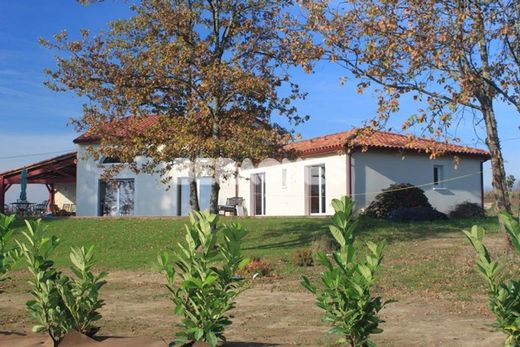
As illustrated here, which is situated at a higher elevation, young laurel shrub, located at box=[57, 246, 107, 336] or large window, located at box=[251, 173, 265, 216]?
large window, located at box=[251, 173, 265, 216]

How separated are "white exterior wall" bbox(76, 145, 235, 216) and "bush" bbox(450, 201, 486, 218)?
418 inches

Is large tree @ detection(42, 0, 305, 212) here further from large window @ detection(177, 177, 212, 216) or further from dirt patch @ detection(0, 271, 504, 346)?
large window @ detection(177, 177, 212, 216)

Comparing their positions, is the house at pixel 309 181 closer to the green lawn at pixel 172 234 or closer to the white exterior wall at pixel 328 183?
the white exterior wall at pixel 328 183

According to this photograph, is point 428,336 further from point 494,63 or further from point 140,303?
point 494,63

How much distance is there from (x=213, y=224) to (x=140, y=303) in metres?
4.65

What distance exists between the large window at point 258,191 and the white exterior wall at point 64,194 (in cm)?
1512

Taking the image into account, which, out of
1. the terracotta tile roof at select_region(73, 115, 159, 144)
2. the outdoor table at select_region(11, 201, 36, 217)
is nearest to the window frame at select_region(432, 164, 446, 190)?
the terracotta tile roof at select_region(73, 115, 159, 144)

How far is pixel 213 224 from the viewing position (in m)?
4.38

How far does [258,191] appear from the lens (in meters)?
29.0

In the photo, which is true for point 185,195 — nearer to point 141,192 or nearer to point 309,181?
point 141,192

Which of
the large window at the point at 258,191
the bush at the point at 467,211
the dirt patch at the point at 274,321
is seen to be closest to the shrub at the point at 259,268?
the dirt patch at the point at 274,321

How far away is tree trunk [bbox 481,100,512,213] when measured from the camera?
1147cm

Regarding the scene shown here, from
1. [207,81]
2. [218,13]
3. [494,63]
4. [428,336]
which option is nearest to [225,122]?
[207,81]

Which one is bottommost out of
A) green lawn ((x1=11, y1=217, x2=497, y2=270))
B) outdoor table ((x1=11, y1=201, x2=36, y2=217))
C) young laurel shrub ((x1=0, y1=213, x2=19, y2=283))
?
green lawn ((x1=11, y1=217, x2=497, y2=270))
